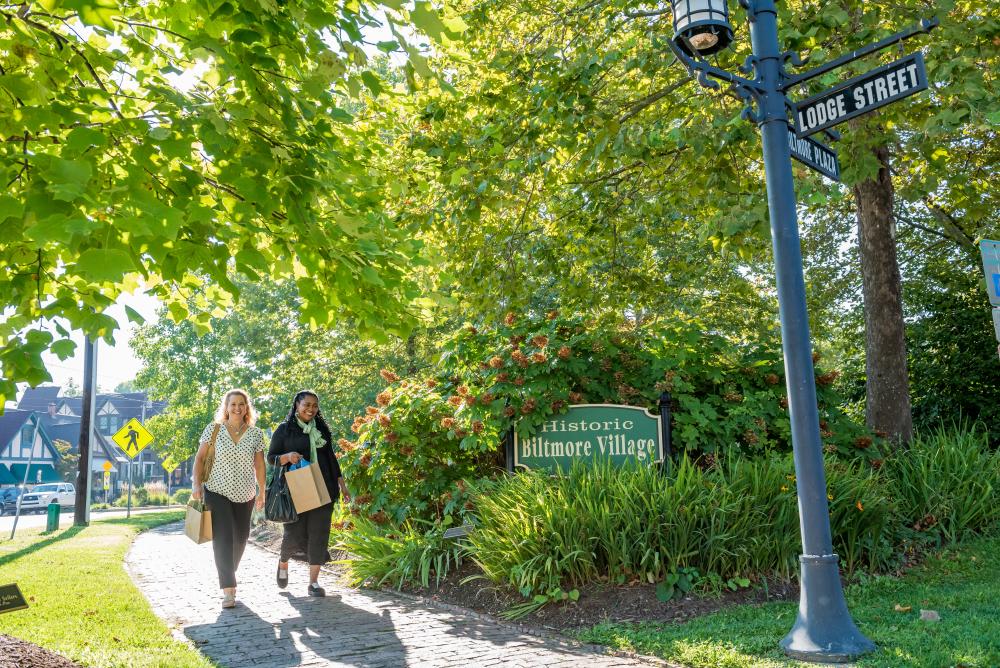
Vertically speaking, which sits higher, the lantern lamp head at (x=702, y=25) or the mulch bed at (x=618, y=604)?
the lantern lamp head at (x=702, y=25)

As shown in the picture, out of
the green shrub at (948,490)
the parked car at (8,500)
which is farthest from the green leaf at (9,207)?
the parked car at (8,500)

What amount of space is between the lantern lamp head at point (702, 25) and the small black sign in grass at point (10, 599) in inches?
201

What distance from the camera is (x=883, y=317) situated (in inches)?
387

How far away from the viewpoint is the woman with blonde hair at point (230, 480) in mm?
7004

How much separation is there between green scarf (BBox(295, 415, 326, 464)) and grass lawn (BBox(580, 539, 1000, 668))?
3433 millimetres

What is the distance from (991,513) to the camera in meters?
7.36

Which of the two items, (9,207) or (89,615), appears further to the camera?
(89,615)

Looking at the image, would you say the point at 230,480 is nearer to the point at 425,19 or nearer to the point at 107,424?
the point at 425,19

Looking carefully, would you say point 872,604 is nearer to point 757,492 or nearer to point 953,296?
point 757,492

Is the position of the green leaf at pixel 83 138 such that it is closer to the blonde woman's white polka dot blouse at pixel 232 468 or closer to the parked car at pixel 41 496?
the blonde woman's white polka dot blouse at pixel 232 468

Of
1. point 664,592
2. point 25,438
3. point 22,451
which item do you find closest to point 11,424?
point 25,438

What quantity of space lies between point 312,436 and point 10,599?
367cm

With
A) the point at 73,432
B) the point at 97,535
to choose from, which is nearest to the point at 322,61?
the point at 97,535

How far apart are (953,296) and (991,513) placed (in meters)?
7.99
